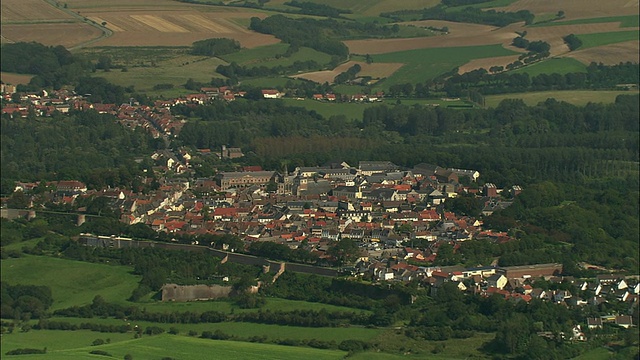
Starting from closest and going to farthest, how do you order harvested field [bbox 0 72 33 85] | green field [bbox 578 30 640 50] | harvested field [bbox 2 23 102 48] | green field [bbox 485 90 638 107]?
green field [bbox 485 90 638 107], harvested field [bbox 0 72 33 85], harvested field [bbox 2 23 102 48], green field [bbox 578 30 640 50]

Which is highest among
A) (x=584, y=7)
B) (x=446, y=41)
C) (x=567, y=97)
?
(x=584, y=7)

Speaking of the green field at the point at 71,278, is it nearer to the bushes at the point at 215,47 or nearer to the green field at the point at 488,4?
the bushes at the point at 215,47

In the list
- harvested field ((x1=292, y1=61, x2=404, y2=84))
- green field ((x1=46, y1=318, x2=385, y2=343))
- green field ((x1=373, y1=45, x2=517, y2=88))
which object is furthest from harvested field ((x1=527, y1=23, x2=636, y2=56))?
green field ((x1=46, y1=318, x2=385, y2=343))

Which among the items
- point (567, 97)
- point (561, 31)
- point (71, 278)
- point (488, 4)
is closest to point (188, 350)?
point (71, 278)

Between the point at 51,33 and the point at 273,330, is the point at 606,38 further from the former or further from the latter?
the point at 273,330

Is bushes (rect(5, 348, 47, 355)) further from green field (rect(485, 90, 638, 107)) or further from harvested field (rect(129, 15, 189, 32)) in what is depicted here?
harvested field (rect(129, 15, 189, 32))

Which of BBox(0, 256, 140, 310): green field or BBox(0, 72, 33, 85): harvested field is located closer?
BBox(0, 256, 140, 310): green field

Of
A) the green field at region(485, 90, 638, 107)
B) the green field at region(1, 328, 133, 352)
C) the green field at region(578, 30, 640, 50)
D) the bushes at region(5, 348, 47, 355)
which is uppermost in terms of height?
the green field at region(578, 30, 640, 50)
